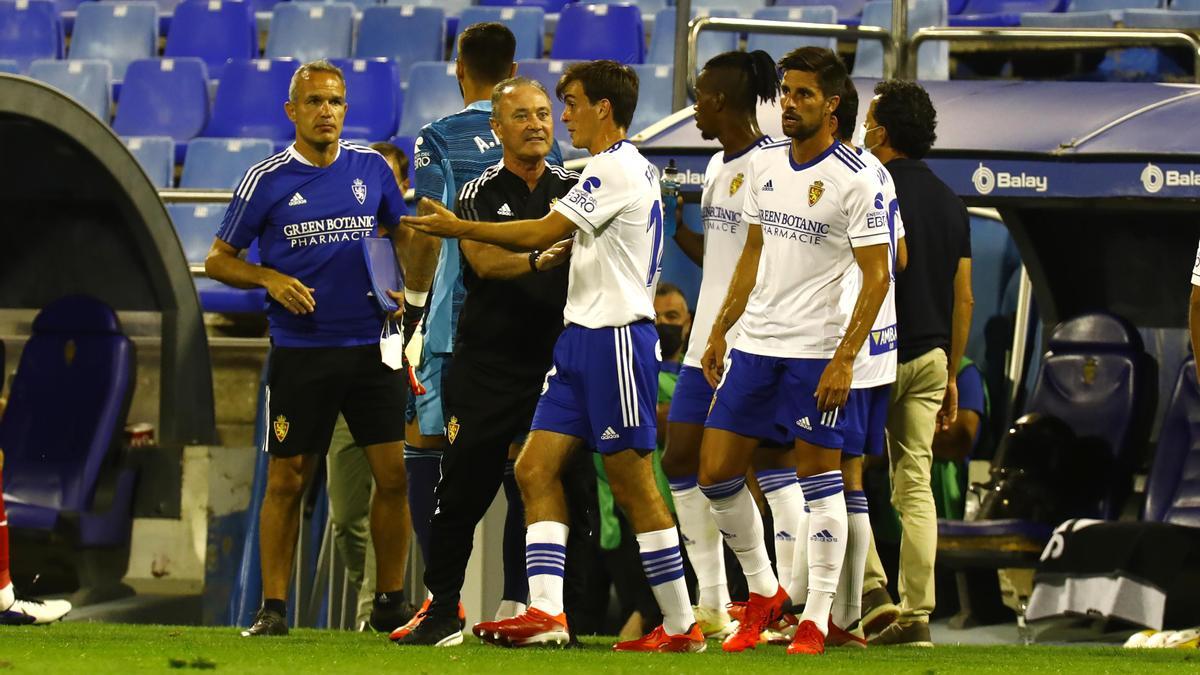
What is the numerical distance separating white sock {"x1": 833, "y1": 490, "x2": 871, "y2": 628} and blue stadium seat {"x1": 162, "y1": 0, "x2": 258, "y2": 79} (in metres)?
10.8

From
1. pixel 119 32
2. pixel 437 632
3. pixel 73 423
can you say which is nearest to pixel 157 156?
pixel 119 32

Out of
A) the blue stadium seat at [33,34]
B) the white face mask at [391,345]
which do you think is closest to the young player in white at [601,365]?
the white face mask at [391,345]

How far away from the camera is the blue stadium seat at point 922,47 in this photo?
14508 millimetres

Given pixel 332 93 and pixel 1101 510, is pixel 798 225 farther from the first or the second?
pixel 1101 510

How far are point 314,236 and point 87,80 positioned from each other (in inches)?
386

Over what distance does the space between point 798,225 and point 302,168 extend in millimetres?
1788

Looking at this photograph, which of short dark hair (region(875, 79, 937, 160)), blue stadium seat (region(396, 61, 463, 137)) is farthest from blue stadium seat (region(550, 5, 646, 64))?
short dark hair (region(875, 79, 937, 160))

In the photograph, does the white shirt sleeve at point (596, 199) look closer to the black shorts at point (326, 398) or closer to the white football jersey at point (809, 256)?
the white football jersey at point (809, 256)

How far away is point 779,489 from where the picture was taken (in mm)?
7512

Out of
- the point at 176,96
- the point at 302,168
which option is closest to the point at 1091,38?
the point at 302,168

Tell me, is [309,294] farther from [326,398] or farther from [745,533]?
[745,533]

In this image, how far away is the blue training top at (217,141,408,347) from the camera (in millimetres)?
7469

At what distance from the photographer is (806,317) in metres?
6.97

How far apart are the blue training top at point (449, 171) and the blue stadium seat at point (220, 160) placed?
7671 millimetres
